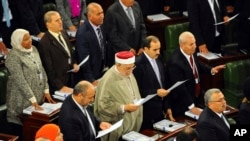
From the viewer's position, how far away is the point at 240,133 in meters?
5.25

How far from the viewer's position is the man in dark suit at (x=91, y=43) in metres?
6.47

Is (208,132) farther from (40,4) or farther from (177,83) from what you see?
(40,4)

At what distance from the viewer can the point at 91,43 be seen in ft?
21.5

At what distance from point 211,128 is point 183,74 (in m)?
0.97

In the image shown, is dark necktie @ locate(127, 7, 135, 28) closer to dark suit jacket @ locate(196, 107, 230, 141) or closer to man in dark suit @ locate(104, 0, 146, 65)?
man in dark suit @ locate(104, 0, 146, 65)

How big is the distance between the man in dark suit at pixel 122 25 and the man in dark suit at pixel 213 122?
1.58 m

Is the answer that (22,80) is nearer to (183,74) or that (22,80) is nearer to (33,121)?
(33,121)

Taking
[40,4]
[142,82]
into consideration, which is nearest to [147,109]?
[142,82]

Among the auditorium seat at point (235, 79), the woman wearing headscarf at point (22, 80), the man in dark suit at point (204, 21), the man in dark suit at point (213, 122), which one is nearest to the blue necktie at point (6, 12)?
the woman wearing headscarf at point (22, 80)

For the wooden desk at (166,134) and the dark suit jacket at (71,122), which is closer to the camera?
the dark suit jacket at (71,122)

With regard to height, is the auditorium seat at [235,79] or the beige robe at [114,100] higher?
the beige robe at [114,100]

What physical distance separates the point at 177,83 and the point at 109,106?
725 millimetres

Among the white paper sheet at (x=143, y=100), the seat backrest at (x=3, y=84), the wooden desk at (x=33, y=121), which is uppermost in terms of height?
the seat backrest at (x=3, y=84)

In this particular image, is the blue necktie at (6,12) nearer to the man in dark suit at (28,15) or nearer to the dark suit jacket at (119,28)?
the man in dark suit at (28,15)
